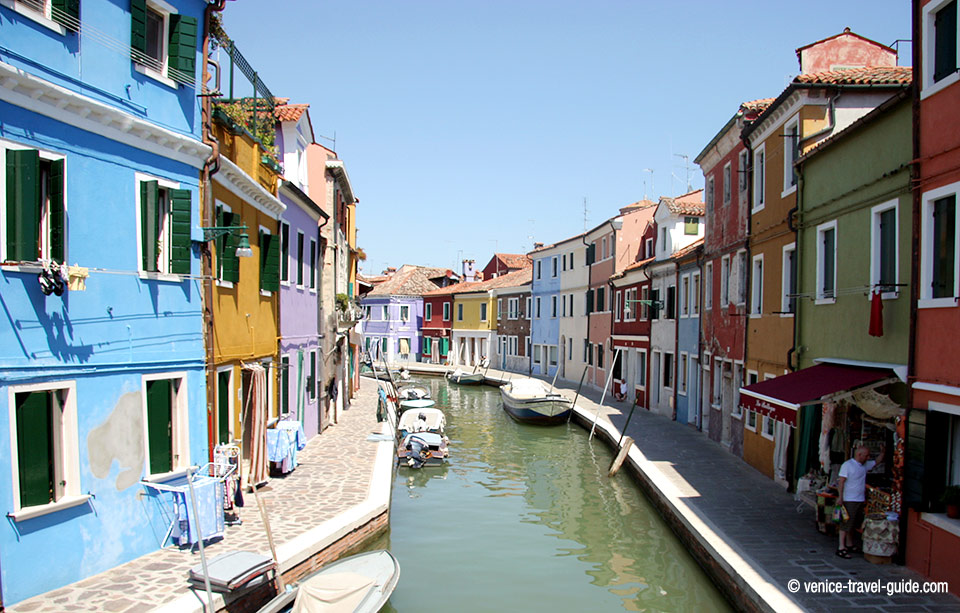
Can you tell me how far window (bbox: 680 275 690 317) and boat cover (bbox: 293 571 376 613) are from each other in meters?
17.2

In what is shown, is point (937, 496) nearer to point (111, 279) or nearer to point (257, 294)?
point (111, 279)

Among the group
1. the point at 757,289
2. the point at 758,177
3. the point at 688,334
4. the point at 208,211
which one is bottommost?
the point at 688,334

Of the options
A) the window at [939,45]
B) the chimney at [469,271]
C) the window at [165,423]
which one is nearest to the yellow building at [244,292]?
the window at [165,423]

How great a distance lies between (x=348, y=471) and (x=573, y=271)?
92.4 ft

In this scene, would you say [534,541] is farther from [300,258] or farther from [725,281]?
[300,258]

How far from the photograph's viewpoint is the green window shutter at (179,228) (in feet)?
34.5

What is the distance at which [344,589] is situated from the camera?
29.6 feet

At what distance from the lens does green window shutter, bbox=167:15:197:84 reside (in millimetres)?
10539

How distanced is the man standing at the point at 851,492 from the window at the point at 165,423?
9.88 meters

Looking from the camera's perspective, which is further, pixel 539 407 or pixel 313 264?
pixel 539 407

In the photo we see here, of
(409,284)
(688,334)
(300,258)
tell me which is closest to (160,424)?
(300,258)

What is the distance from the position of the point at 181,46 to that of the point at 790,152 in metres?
12.1

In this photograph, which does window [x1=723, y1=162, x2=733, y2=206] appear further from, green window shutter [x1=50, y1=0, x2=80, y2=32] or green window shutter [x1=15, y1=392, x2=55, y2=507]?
green window shutter [x1=15, y1=392, x2=55, y2=507]

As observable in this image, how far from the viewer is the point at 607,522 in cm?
1539
